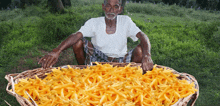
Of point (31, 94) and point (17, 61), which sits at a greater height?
point (31, 94)

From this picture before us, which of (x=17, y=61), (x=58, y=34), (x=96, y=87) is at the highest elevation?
(x=96, y=87)

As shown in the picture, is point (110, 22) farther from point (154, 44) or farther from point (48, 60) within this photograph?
point (154, 44)

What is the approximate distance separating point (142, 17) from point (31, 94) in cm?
829

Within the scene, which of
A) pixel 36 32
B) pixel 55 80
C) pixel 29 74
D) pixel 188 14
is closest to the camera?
pixel 55 80

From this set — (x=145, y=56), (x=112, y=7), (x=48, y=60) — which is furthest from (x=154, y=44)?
(x=48, y=60)

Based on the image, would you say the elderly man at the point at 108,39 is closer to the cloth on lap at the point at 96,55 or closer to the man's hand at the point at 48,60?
the cloth on lap at the point at 96,55

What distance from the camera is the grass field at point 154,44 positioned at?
186 inches

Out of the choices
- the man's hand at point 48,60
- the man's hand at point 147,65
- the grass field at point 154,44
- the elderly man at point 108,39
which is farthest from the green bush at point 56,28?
the man's hand at point 147,65

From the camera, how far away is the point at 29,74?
2717 mm

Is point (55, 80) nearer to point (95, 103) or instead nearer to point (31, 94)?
point (31, 94)

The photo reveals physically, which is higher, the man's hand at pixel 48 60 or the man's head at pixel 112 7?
the man's head at pixel 112 7

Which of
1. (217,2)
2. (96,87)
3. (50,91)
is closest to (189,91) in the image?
(96,87)

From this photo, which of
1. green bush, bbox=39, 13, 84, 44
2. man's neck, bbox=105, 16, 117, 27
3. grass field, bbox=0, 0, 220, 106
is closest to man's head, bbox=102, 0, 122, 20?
man's neck, bbox=105, 16, 117, 27

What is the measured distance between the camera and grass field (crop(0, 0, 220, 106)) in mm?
4720
